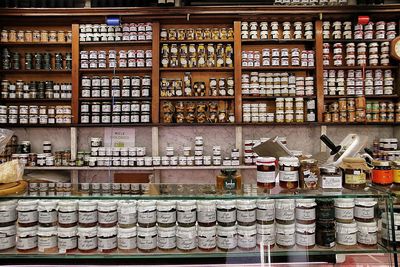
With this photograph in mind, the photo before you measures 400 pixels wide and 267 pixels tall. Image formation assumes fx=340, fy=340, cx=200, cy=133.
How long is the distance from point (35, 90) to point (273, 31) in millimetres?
3206

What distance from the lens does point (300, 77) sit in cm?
442

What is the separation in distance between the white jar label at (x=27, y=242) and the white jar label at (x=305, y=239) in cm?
110

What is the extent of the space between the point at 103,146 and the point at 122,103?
0.72 metres

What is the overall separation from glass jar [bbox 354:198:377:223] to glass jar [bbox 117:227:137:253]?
940mm

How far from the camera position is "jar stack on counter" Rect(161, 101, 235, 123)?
4.40 m

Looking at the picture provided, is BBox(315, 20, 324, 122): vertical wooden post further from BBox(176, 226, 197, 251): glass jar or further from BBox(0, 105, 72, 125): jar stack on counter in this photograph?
BBox(176, 226, 197, 251): glass jar

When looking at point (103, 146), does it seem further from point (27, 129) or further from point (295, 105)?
point (295, 105)

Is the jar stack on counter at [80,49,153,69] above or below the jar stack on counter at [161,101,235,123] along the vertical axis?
above

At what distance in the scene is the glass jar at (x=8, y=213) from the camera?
1412 mm

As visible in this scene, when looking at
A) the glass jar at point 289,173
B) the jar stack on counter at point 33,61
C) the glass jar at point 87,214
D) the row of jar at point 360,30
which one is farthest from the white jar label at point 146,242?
the row of jar at point 360,30

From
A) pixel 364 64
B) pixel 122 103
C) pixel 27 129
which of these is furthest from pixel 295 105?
pixel 27 129

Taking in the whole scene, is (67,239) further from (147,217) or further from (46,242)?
(147,217)

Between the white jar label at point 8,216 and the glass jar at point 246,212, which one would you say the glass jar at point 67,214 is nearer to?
the white jar label at point 8,216

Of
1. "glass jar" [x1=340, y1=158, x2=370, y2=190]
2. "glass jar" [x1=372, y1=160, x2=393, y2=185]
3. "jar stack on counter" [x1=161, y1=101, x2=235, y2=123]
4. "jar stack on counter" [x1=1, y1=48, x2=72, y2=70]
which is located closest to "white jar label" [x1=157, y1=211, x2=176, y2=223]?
"glass jar" [x1=340, y1=158, x2=370, y2=190]
